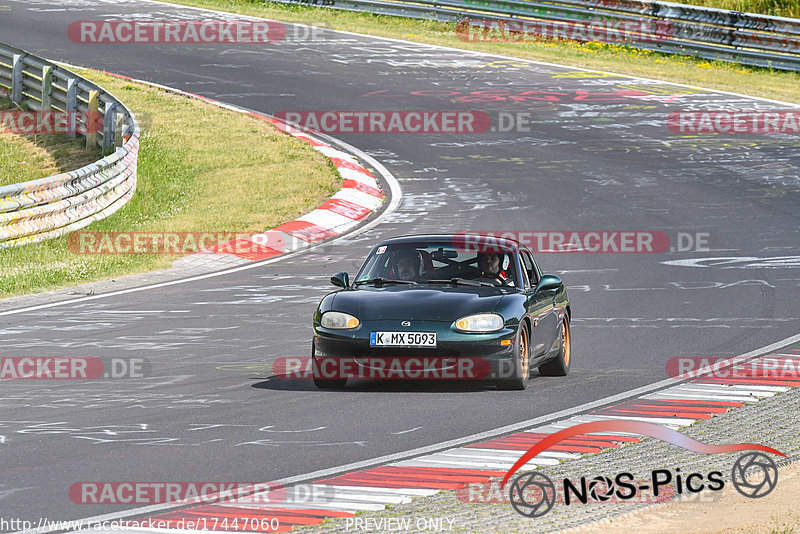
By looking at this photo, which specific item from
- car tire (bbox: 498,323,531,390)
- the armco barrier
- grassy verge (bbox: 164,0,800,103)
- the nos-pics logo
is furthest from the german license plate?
grassy verge (bbox: 164,0,800,103)

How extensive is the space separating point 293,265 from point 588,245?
416cm

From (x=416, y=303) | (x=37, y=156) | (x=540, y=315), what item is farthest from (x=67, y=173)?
(x=540, y=315)

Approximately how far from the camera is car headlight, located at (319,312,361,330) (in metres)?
10.1

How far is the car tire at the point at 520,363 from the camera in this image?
10109 mm

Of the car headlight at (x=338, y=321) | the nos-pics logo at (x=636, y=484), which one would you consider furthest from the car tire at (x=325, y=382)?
the nos-pics logo at (x=636, y=484)

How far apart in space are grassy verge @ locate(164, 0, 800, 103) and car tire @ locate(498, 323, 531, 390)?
2129 centimetres

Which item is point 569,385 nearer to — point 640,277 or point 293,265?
point 640,277

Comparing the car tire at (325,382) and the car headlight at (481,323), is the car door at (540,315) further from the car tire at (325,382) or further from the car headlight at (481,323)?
the car tire at (325,382)

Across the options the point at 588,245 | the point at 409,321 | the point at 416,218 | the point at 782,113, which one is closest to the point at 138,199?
the point at 416,218

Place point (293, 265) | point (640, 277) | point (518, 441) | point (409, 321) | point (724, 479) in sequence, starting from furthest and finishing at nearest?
1. point (293, 265)
2. point (640, 277)
3. point (409, 321)
4. point (518, 441)
5. point (724, 479)

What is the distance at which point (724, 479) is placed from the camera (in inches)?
290

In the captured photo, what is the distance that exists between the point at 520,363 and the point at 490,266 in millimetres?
1293

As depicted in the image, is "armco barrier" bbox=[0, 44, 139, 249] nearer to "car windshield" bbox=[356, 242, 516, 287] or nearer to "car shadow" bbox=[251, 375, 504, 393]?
"car windshield" bbox=[356, 242, 516, 287]

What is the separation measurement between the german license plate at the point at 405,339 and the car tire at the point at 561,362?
1.57 m
